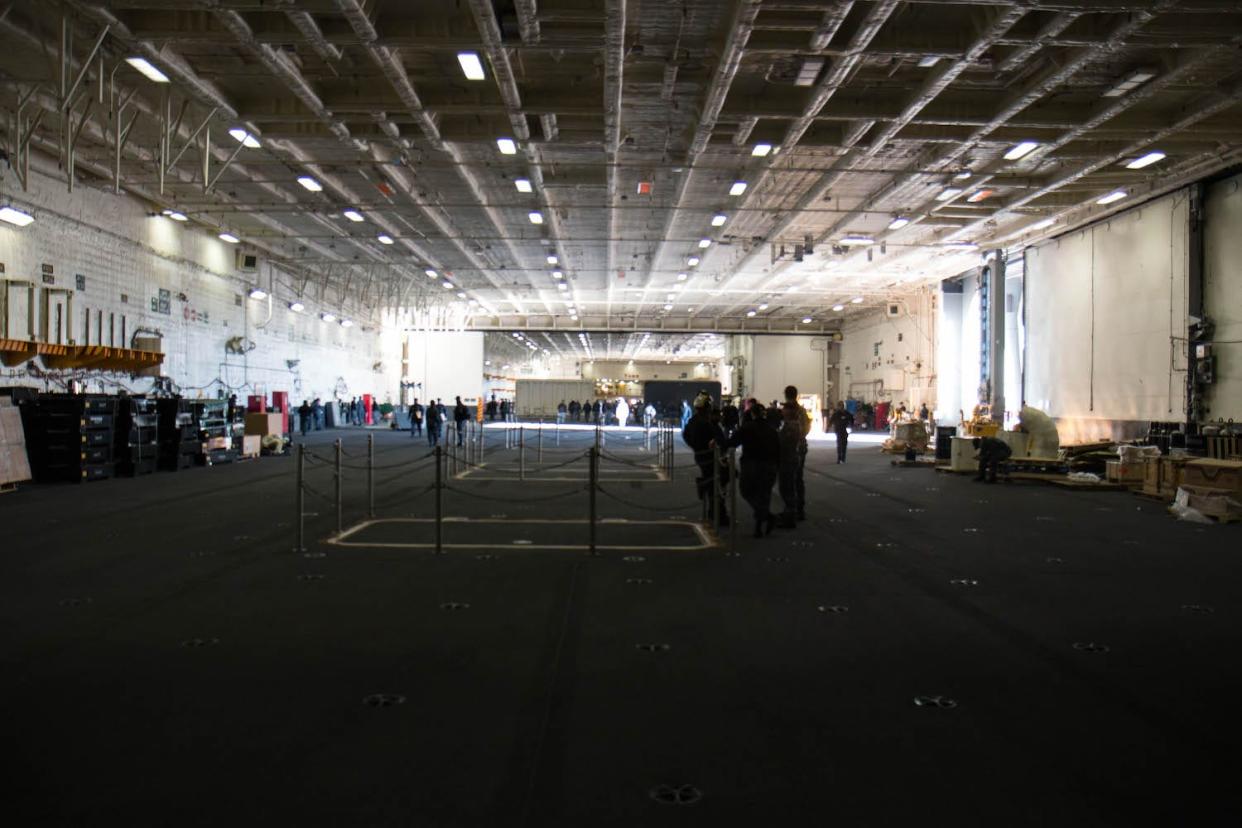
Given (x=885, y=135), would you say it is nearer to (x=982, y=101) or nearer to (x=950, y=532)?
(x=982, y=101)

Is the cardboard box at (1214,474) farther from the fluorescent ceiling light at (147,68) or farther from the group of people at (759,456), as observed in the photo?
the fluorescent ceiling light at (147,68)

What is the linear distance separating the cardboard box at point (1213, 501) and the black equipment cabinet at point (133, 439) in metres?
19.3

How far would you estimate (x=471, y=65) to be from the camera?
1255cm

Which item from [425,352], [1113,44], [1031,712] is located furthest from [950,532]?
[425,352]

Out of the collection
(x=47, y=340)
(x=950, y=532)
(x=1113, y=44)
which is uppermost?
(x=1113, y=44)

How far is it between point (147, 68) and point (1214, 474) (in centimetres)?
1786

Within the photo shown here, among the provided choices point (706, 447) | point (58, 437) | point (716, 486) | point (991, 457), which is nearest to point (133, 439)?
point (58, 437)

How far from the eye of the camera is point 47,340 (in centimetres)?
1697

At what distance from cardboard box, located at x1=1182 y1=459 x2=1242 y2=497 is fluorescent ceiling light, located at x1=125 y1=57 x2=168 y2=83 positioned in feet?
58.0

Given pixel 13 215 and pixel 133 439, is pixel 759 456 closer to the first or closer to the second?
pixel 133 439

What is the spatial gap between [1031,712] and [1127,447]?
14.6 metres

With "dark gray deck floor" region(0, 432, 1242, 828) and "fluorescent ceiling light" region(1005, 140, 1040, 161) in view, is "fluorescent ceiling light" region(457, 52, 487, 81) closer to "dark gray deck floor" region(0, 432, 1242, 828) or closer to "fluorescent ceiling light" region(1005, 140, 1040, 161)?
"dark gray deck floor" region(0, 432, 1242, 828)

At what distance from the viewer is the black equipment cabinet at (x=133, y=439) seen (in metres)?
16.7

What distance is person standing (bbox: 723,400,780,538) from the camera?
9523 mm
